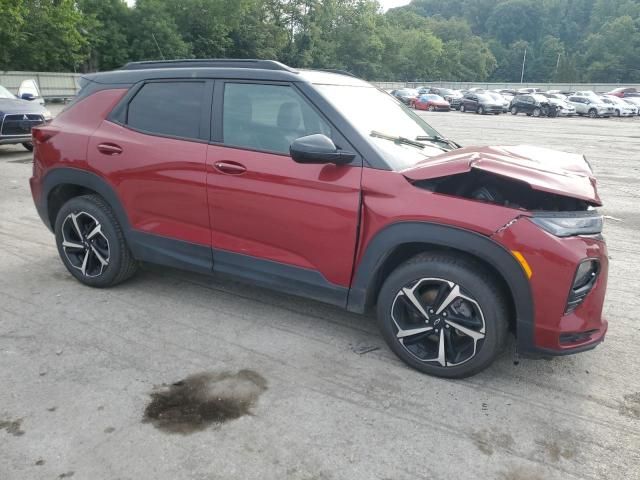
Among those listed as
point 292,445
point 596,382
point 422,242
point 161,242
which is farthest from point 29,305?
point 596,382

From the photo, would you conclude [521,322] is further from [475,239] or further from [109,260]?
[109,260]

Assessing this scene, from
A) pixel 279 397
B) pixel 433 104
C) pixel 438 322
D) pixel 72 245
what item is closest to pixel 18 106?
pixel 72 245

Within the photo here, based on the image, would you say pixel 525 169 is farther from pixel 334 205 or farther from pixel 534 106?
pixel 534 106

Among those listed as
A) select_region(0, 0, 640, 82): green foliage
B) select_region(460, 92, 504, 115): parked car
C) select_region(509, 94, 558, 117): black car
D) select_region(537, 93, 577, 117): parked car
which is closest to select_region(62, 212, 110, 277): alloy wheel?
select_region(0, 0, 640, 82): green foliage

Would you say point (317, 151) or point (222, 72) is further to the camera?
point (222, 72)

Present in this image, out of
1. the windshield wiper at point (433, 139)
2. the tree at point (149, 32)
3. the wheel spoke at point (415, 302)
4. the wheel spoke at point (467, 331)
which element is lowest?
the wheel spoke at point (467, 331)

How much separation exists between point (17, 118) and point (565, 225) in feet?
36.4

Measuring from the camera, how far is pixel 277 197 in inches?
130

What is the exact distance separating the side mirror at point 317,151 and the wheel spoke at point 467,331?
3.73ft

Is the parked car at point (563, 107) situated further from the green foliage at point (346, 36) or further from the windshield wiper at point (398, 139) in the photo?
the windshield wiper at point (398, 139)

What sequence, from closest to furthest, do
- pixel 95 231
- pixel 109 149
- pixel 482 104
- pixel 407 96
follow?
1. pixel 109 149
2. pixel 95 231
3. pixel 482 104
4. pixel 407 96

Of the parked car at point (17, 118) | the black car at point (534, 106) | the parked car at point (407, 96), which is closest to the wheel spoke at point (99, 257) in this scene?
the parked car at point (17, 118)

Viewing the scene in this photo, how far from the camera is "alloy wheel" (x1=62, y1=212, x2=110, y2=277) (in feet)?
13.8

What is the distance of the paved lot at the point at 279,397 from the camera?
2.40 metres
